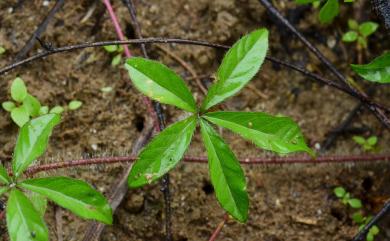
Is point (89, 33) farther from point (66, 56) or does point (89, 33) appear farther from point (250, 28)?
point (250, 28)

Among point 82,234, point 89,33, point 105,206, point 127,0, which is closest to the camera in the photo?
point 105,206

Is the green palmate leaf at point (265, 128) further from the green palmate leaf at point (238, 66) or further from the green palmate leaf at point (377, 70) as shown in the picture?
the green palmate leaf at point (377, 70)

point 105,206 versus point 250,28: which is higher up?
point 250,28

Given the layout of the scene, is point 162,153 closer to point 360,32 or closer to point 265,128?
point 265,128

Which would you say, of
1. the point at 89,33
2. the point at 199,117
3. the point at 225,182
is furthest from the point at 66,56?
the point at 225,182

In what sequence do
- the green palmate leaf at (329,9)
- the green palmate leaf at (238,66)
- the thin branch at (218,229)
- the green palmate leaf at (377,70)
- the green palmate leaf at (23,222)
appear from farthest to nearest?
the thin branch at (218,229), the green palmate leaf at (329,9), the green palmate leaf at (377,70), the green palmate leaf at (238,66), the green palmate leaf at (23,222)

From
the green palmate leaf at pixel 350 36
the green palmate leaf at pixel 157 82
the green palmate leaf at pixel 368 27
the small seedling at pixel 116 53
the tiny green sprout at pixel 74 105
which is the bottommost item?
the green palmate leaf at pixel 157 82

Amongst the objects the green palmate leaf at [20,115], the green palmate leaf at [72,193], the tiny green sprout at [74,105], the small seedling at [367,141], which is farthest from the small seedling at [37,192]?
the small seedling at [367,141]

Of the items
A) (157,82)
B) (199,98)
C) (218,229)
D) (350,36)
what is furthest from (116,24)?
(350,36)
